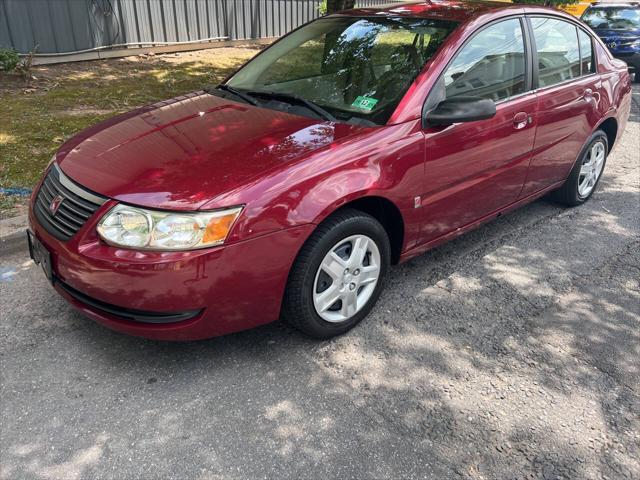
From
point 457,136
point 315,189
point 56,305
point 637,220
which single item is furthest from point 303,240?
point 637,220

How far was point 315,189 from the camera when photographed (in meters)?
2.64

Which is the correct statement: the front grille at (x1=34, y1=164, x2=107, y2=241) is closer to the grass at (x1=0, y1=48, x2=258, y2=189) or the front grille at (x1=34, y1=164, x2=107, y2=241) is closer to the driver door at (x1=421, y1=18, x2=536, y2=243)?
the grass at (x1=0, y1=48, x2=258, y2=189)

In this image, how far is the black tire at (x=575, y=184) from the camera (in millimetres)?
4668

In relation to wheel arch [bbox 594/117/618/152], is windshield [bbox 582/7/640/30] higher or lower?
higher

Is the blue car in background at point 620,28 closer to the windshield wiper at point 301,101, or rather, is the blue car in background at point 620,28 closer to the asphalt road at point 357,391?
the asphalt road at point 357,391

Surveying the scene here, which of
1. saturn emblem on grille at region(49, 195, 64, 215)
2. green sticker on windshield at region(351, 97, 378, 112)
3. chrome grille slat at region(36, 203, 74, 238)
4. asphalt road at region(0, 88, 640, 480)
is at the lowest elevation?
asphalt road at region(0, 88, 640, 480)

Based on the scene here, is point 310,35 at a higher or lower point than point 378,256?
higher

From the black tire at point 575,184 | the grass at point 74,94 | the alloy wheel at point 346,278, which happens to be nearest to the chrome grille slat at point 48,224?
the alloy wheel at point 346,278

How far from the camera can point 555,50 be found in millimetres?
4141

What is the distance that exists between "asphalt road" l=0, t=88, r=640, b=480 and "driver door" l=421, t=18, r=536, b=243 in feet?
1.83

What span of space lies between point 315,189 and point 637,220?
3517mm

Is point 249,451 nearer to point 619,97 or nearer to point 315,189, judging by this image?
point 315,189

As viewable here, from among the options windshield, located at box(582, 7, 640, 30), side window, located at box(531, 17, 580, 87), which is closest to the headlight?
side window, located at box(531, 17, 580, 87)

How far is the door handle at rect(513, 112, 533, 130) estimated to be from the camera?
12.0 ft
